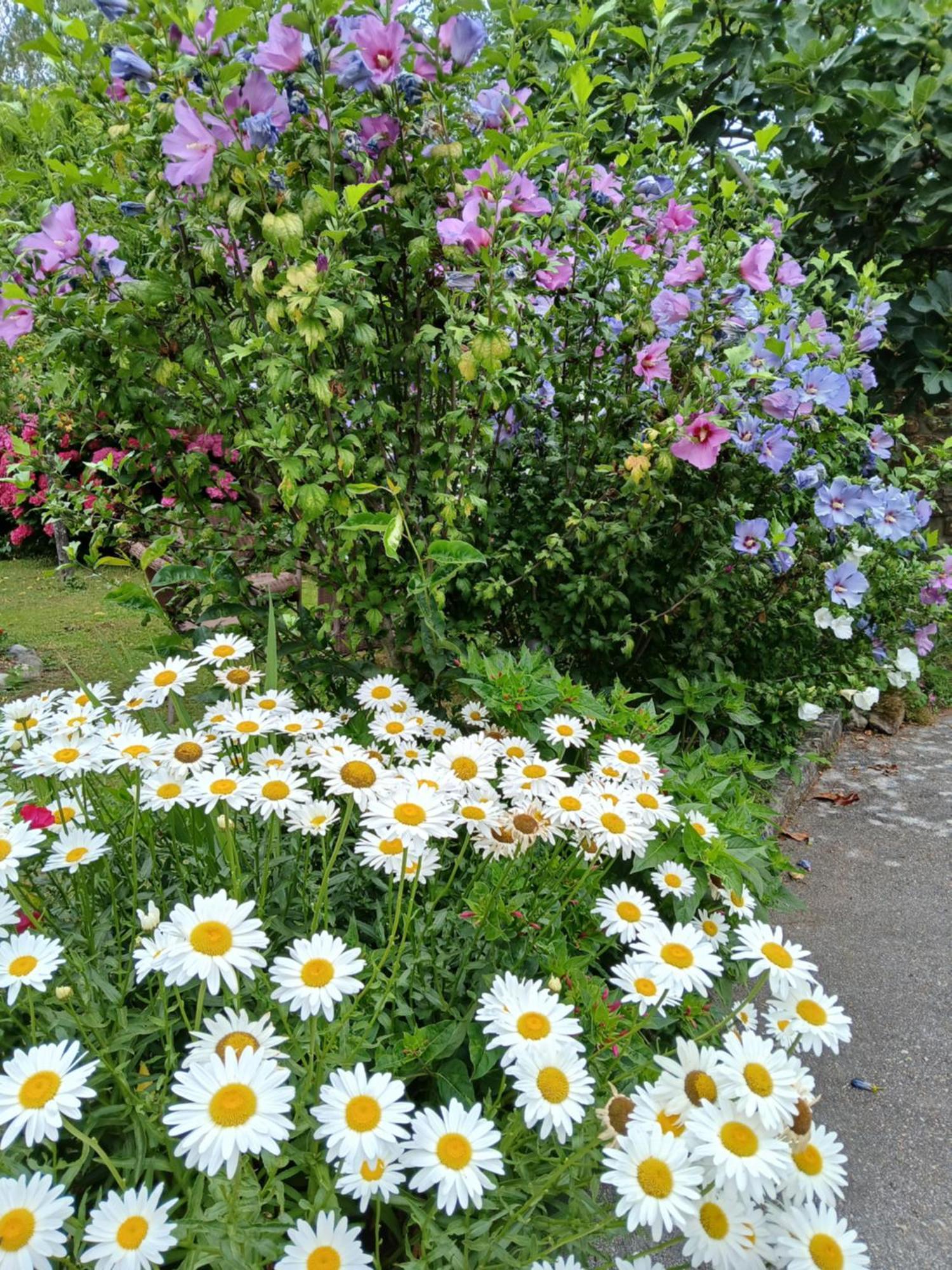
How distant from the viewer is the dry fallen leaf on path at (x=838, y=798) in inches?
132

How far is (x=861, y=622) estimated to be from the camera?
3229 mm

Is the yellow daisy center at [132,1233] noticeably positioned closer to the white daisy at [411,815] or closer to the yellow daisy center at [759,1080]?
the white daisy at [411,815]

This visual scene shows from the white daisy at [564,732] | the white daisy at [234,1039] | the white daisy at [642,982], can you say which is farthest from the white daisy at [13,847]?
the white daisy at [564,732]

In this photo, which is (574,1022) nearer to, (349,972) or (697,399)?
(349,972)

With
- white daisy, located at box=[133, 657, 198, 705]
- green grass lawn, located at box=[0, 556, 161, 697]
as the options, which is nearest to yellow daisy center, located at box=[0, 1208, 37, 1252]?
white daisy, located at box=[133, 657, 198, 705]

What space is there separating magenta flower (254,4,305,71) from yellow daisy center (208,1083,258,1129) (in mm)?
1825

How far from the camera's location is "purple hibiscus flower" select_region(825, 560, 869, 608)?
2799mm

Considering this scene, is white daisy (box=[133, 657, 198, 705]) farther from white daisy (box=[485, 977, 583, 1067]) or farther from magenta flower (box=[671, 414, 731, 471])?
magenta flower (box=[671, 414, 731, 471])

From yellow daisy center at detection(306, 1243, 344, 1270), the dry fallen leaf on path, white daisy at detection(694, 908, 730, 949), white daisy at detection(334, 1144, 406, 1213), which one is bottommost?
the dry fallen leaf on path

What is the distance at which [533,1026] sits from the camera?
1.02 meters

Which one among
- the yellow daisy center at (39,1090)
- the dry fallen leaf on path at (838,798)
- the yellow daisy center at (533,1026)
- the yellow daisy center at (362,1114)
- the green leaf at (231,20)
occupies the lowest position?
the dry fallen leaf on path at (838,798)

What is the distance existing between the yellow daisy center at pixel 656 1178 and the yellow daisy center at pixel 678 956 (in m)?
0.27

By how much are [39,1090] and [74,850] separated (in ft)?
1.45

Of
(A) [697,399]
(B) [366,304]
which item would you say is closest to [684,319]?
(A) [697,399]
